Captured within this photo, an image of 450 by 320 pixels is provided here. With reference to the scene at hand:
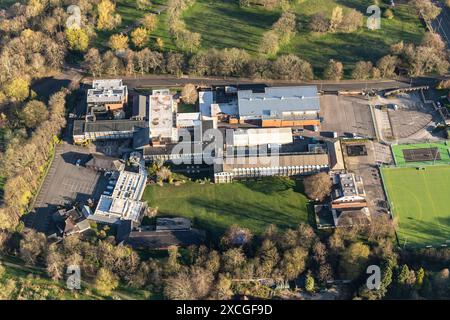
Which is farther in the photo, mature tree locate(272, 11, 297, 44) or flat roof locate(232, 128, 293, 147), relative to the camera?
mature tree locate(272, 11, 297, 44)

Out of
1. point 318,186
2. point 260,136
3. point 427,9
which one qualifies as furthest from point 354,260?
point 427,9

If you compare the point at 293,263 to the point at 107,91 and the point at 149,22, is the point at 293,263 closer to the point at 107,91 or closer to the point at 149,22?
the point at 107,91

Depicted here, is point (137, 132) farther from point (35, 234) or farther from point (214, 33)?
point (214, 33)

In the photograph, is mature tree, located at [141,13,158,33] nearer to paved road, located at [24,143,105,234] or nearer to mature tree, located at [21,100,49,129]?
mature tree, located at [21,100,49,129]

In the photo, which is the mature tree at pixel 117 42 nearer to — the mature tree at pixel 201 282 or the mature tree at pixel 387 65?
the mature tree at pixel 387 65

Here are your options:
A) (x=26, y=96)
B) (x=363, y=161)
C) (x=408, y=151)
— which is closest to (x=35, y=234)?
(x=26, y=96)

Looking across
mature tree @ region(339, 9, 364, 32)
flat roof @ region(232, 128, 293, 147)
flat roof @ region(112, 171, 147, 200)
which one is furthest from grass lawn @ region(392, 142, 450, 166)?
flat roof @ region(112, 171, 147, 200)
